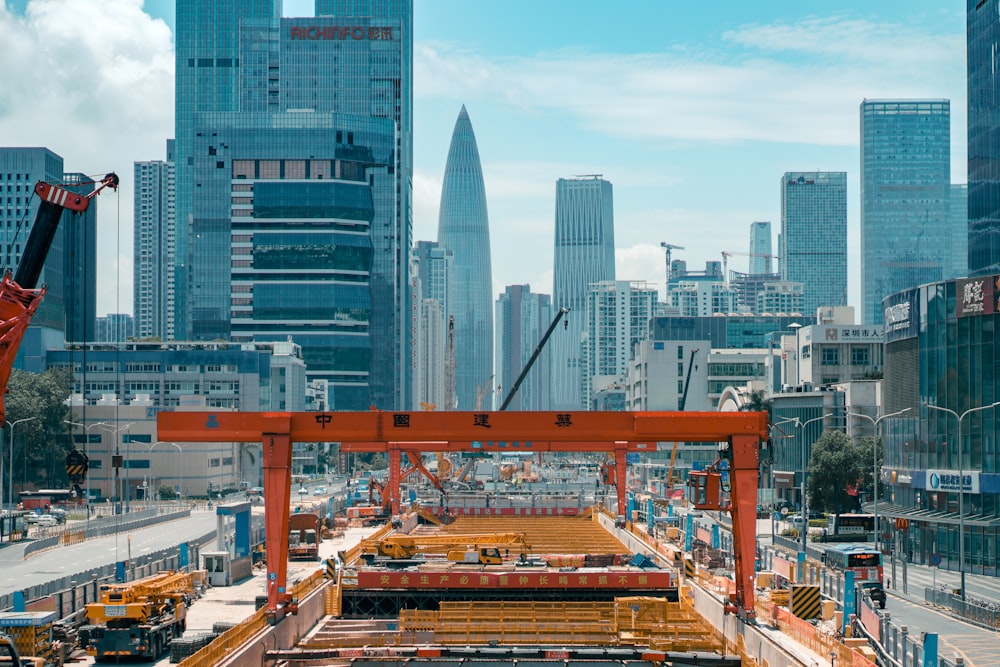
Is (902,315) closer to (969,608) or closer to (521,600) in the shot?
(969,608)

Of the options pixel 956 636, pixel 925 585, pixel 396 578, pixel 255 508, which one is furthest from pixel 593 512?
pixel 956 636

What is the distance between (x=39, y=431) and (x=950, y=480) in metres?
110

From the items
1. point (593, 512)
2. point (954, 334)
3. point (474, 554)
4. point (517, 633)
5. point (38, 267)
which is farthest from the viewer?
point (593, 512)

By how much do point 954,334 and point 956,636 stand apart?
3759cm

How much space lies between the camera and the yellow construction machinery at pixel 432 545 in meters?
77.2

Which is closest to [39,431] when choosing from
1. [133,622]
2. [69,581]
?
[69,581]

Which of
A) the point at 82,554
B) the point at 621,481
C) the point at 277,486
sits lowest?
the point at 82,554

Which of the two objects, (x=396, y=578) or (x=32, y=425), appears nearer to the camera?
(x=396, y=578)

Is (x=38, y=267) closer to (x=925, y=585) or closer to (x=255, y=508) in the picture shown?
(x=925, y=585)

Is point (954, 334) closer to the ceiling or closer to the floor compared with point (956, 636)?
closer to the ceiling

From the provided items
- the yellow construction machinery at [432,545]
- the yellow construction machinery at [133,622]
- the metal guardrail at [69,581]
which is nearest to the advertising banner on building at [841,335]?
the yellow construction machinery at [432,545]

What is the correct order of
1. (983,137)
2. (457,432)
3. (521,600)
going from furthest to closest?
(983,137) → (521,600) → (457,432)

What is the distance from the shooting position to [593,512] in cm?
13238

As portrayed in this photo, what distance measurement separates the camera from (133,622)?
160 ft
